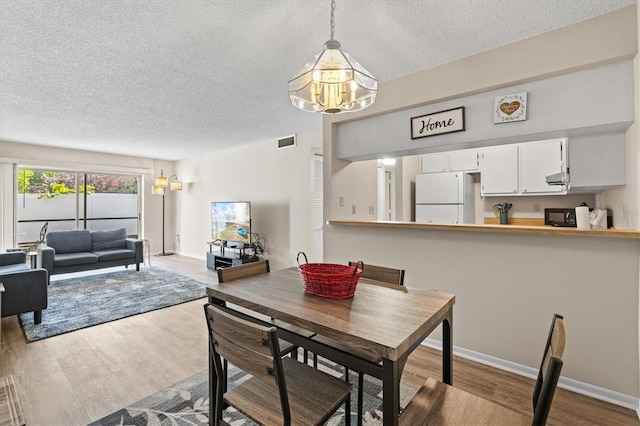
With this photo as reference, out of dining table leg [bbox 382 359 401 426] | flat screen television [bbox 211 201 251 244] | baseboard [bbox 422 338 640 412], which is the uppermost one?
flat screen television [bbox 211 201 251 244]

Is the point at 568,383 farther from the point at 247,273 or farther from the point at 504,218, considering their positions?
the point at 504,218

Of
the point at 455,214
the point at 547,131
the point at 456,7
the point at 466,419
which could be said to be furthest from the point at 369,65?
the point at 455,214

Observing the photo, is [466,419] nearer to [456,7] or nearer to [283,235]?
[456,7]

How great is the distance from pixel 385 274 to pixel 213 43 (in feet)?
6.61

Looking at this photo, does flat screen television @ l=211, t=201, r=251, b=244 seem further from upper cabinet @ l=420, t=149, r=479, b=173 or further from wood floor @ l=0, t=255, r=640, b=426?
upper cabinet @ l=420, t=149, r=479, b=173

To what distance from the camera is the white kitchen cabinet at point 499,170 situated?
4039mm

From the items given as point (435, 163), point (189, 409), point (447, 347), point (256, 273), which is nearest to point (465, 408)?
point (447, 347)

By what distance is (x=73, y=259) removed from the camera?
4742 mm

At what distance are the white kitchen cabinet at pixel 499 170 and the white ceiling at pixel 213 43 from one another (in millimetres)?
2270

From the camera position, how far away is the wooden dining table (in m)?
0.99

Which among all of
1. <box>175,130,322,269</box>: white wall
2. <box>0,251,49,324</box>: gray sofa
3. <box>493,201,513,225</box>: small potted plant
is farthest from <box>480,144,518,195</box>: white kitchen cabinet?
<box>0,251,49,324</box>: gray sofa

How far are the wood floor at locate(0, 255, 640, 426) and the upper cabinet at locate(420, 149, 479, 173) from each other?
9.65 ft

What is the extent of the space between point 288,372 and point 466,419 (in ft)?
2.38

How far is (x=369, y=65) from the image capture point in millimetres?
2555
